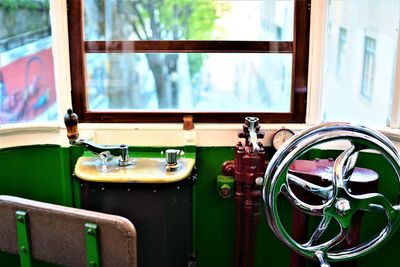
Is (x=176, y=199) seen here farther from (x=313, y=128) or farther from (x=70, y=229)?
(x=313, y=128)

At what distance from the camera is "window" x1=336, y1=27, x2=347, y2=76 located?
2291 millimetres

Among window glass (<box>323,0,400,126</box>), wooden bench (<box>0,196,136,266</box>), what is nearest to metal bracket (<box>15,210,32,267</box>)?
wooden bench (<box>0,196,136,266</box>)

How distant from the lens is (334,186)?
1.25 meters

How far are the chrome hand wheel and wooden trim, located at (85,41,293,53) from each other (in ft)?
3.45

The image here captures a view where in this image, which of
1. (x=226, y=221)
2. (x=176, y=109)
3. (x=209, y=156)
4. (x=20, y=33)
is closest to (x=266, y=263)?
(x=226, y=221)

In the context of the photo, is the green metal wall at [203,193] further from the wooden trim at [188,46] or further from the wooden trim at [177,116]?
the wooden trim at [188,46]

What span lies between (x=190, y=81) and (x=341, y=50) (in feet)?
2.42

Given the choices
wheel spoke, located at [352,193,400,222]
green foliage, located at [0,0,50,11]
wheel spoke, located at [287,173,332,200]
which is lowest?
wheel spoke, located at [352,193,400,222]

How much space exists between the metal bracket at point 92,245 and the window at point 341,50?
1.42 meters

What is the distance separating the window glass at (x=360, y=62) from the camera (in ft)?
7.22

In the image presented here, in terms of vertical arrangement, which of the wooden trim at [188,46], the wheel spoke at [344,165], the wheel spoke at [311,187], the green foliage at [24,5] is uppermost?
the green foliage at [24,5]

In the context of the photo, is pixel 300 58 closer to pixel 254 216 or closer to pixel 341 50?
pixel 341 50

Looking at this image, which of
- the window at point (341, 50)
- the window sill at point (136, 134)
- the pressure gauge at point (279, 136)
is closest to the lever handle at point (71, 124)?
the window sill at point (136, 134)

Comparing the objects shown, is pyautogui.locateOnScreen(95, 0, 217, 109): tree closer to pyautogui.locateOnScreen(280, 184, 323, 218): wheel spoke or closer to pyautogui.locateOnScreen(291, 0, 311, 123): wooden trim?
pyautogui.locateOnScreen(291, 0, 311, 123): wooden trim
